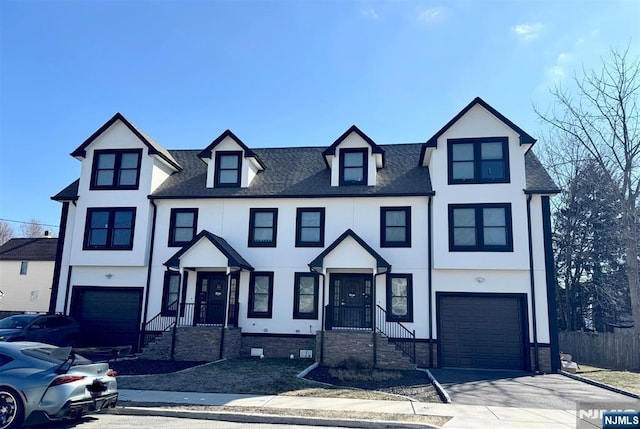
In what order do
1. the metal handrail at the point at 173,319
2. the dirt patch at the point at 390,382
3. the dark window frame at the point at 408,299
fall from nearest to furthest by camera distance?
the dirt patch at the point at 390,382 → the dark window frame at the point at 408,299 → the metal handrail at the point at 173,319

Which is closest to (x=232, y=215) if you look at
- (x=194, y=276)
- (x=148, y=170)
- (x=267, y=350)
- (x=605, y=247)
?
(x=194, y=276)

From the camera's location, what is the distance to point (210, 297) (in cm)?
1862

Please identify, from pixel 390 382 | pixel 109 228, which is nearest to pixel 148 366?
pixel 109 228

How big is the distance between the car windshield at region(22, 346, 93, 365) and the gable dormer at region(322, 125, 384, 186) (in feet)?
41.6

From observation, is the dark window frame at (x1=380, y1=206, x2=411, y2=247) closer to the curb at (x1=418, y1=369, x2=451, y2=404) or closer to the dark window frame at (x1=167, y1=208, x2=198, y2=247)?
the curb at (x1=418, y1=369, x2=451, y2=404)

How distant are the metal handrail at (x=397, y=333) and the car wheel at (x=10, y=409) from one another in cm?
1184

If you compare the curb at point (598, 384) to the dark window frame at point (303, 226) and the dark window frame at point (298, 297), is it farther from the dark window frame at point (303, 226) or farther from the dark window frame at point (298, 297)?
the dark window frame at point (303, 226)

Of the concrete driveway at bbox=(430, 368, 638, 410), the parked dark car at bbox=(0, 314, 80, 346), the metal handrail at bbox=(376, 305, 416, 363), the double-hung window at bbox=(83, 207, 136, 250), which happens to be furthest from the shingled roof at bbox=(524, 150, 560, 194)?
the parked dark car at bbox=(0, 314, 80, 346)

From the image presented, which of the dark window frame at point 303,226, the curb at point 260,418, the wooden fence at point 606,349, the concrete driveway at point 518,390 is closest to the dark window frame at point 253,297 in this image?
the dark window frame at point 303,226

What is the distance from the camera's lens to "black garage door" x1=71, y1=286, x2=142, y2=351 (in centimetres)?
1872

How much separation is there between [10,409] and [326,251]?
1125 centimetres

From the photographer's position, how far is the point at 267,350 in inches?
700

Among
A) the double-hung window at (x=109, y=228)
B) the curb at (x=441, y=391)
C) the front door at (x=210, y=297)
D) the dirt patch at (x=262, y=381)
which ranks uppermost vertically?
the double-hung window at (x=109, y=228)

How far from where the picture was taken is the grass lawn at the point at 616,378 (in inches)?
510
